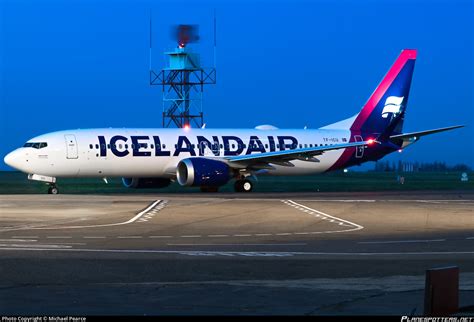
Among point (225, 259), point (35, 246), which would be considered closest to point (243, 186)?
point (35, 246)

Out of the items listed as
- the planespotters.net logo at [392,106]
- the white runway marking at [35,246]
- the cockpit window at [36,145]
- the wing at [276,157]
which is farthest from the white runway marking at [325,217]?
the planespotters.net logo at [392,106]

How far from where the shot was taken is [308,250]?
1762cm

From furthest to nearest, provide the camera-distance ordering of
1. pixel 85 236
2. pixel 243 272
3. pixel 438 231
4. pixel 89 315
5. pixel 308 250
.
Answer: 1. pixel 438 231
2. pixel 85 236
3. pixel 308 250
4. pixel 243 272
5. pixel 89 315

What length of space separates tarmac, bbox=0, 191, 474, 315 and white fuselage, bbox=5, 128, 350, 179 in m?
14.4

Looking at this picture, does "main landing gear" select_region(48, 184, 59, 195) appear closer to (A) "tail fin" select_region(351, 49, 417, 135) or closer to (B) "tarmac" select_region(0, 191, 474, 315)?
→ (B) "tarmac" select_region(0, 191, 474, 315)

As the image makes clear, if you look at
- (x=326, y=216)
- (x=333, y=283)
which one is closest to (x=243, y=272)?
(x=333, y=283)

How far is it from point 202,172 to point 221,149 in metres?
4.31

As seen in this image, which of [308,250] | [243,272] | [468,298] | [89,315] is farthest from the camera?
[308,250]

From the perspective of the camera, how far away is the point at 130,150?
151 ft

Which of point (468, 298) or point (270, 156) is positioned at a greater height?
point (270, 156)

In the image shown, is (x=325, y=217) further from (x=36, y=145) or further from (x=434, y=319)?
(x=36, y=145)

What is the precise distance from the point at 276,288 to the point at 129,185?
1498 inches

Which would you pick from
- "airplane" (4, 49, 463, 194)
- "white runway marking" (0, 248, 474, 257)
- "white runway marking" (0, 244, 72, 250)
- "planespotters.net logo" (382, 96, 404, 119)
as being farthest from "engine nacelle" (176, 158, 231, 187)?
"white runway marking" (0, 248, 474, 257)

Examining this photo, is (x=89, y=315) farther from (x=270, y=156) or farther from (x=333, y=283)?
(x=270, y=156)
